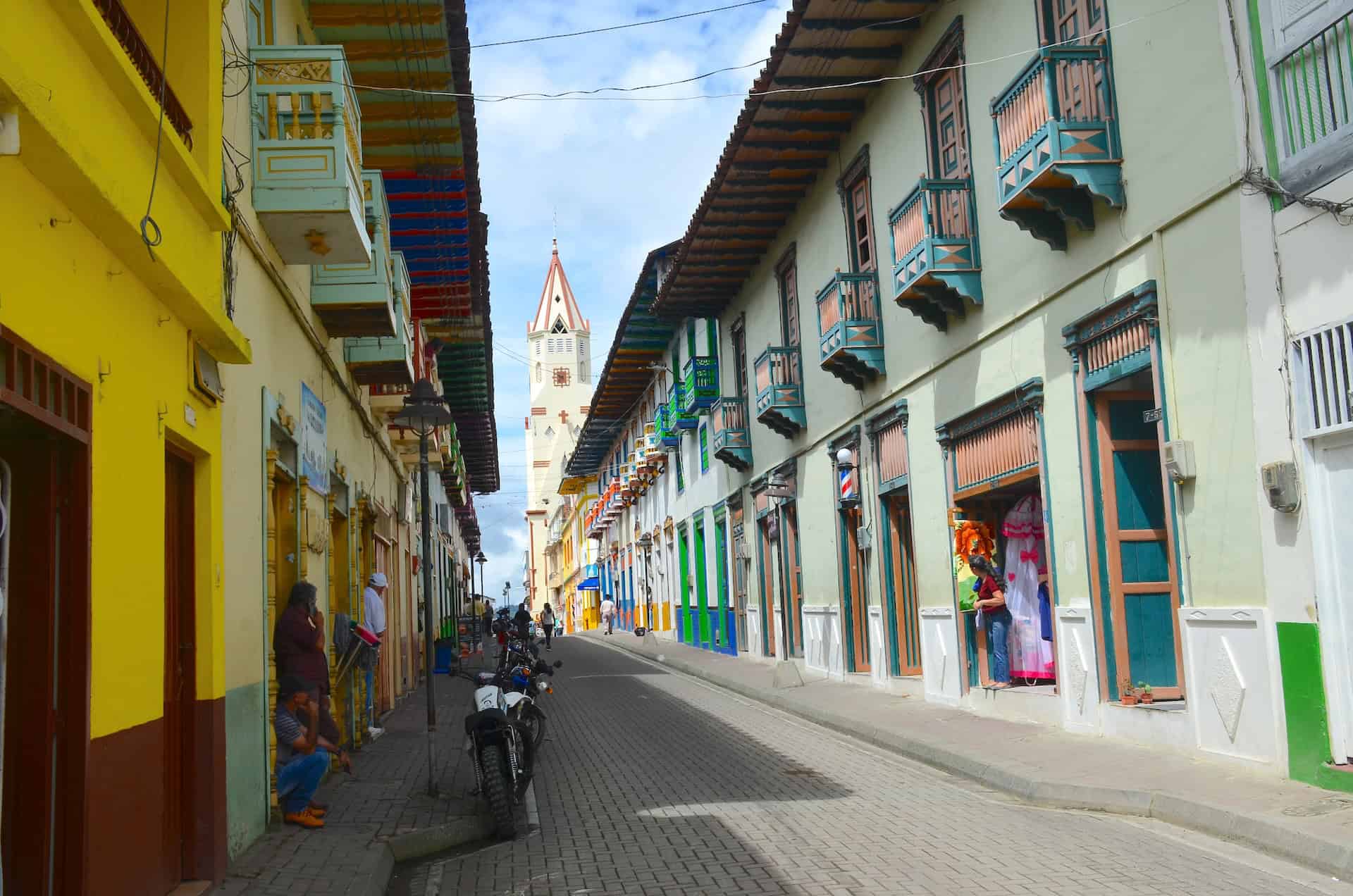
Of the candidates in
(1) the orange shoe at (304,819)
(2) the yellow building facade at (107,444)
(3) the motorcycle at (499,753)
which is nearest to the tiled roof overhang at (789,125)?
(3) the motorcycle at (499,753)

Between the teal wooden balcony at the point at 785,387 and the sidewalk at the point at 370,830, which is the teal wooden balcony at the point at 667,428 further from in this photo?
the sidewalk at the point at 370,830

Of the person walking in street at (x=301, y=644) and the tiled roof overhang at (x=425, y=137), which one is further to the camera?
the tiled roof overhang at (x=425, y=137)

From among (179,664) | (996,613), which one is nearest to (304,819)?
(179,664)

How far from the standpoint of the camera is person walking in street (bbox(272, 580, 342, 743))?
8898mm

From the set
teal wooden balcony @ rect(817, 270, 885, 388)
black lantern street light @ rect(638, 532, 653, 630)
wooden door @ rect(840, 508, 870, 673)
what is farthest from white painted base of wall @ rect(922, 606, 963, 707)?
black lantern street light @ rect(638, 532, 653, 630)

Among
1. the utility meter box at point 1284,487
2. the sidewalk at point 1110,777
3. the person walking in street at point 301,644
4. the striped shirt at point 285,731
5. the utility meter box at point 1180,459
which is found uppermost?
the utility meter box at point 1180,459

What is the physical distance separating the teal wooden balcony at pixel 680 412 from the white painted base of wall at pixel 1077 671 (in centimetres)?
1665

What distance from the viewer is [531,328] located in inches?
3730

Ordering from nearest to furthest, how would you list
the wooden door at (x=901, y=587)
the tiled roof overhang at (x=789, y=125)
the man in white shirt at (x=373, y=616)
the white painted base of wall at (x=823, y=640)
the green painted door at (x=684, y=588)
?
the man in white shirt at (x=373, y=616)
the tiled roof overhang at (x=789, y=125)
the wooden door at (x=901, y=587)
the white painted base of wall at (x=823, y=640)
the green painted door at (x=684, y=588)

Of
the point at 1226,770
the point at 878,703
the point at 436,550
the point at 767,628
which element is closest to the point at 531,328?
the point at 436,550

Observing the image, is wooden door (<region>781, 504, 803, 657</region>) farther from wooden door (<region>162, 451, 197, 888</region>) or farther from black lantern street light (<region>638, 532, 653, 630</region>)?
black lantern street light (<region>638, 532, 653, 630</region>)

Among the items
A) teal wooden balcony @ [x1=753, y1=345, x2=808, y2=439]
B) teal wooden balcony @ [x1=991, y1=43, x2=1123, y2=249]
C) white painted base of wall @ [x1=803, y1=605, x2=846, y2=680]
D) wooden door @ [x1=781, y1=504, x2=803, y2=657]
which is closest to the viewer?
teal wooden balcony @ [x1=991, y1=43, x2=1123, y2=249]

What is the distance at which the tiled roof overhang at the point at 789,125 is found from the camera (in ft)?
46.8

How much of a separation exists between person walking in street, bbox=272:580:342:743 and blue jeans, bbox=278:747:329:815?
0.45 meters
